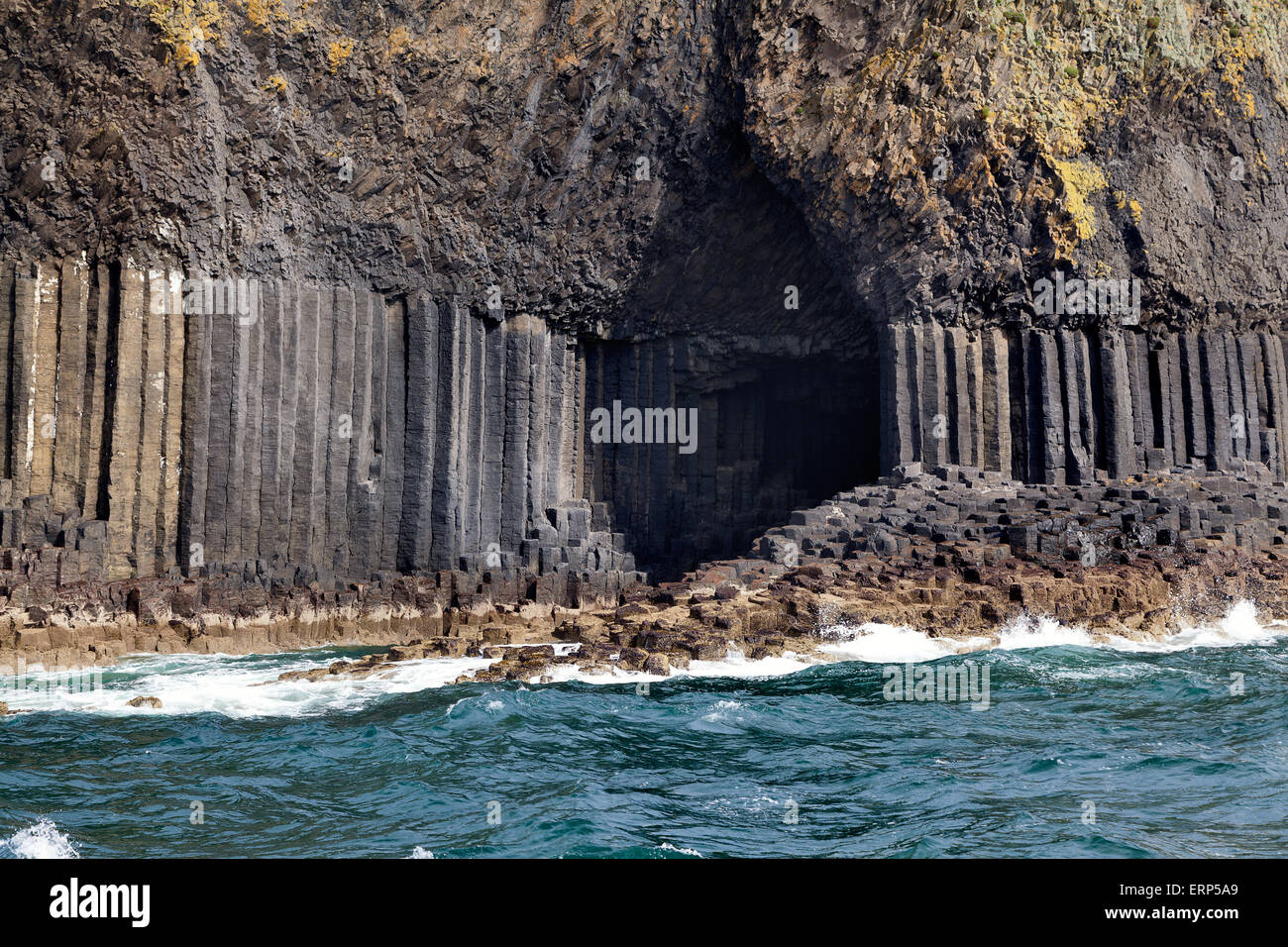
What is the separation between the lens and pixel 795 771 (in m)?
12.9

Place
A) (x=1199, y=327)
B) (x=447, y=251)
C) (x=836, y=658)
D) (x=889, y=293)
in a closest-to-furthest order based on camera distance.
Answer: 1. (x=836, y=658)
2. (x=447, y=251)
3. (x=889, y=293)
4. (x=1199, y=327)

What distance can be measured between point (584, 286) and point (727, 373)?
463 centimetres

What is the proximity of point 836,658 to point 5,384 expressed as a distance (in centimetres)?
1456

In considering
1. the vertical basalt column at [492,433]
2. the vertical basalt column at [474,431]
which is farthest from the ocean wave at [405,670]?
the vertical basalt column at [492,433]

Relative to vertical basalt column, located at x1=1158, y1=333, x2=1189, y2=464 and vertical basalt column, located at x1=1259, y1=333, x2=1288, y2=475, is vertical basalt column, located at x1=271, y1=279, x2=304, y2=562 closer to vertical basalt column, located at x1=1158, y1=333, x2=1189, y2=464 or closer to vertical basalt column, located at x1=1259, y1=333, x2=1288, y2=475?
vertical basalt column, located at x1=1158, y1=333, x2=1189, y2=464

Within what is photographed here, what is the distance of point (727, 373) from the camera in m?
30.8

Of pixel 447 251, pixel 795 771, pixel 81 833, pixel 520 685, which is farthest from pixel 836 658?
pixel 447 251

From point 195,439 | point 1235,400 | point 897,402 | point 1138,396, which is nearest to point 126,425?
point 195,439

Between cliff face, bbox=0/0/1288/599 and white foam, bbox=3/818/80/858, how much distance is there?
10707 millimetres

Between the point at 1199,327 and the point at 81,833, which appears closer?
the point at 81,833

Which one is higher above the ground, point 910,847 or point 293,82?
point 293,82

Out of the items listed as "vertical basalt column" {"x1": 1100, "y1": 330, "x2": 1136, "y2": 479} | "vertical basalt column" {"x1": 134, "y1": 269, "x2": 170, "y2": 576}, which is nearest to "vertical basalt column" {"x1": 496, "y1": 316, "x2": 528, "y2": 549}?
"vertical basalt column" {"x1": 134, "y1": 269, "x2": 170, "y2": 576}
